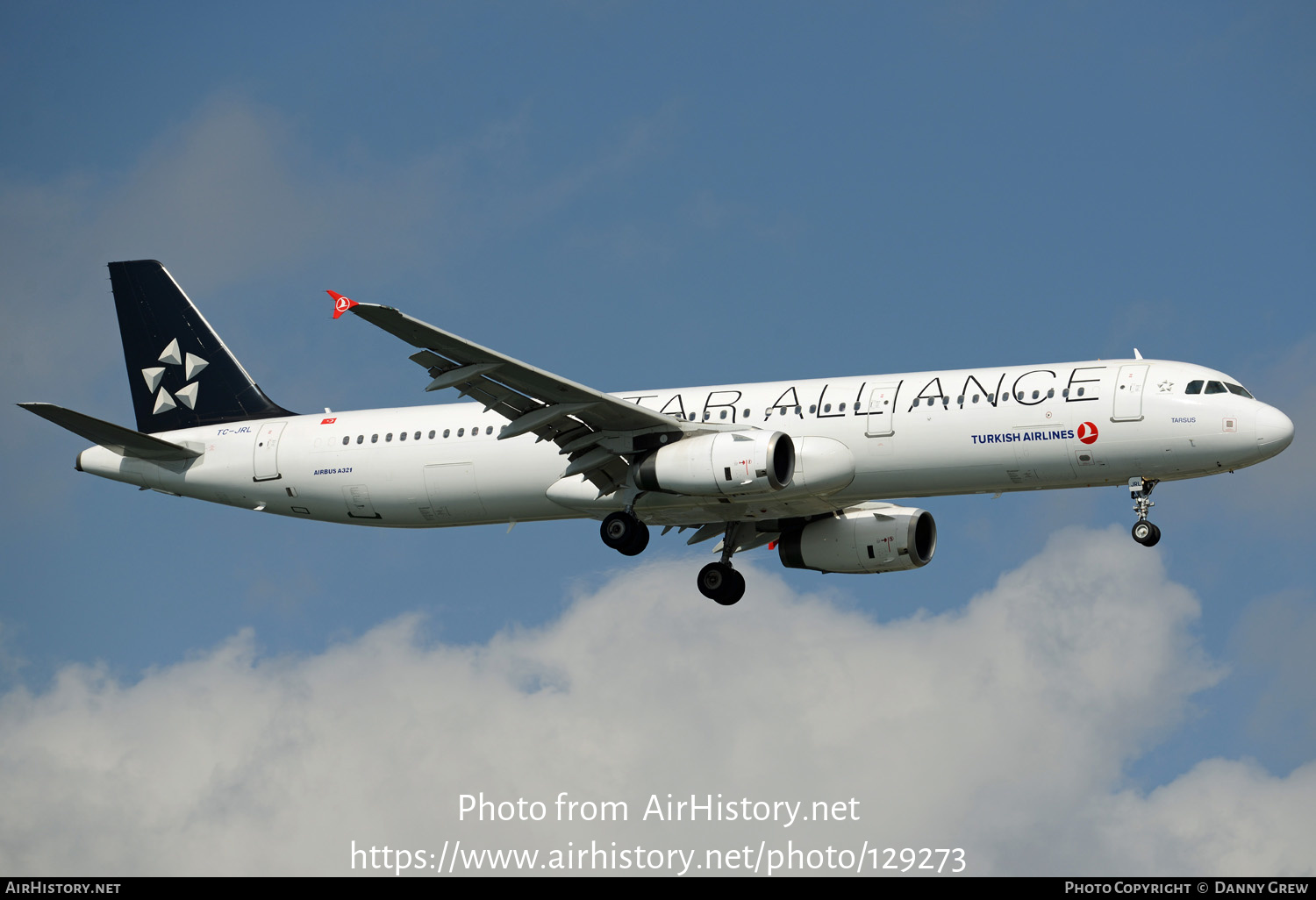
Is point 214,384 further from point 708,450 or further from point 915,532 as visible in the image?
point 915,532

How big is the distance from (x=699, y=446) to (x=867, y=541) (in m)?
8.26

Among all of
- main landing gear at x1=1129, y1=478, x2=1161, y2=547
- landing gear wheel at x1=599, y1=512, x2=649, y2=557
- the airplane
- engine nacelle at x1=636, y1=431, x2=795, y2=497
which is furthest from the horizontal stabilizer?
main landing gear at x1=1129, y1=478, x2=1161, y2=547

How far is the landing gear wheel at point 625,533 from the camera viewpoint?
40500 millimetres

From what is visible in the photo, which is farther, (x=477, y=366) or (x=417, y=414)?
(x=417, y=414)

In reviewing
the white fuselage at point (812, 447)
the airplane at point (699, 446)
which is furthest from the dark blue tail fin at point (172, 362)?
the white fuselage at point (812, 447)

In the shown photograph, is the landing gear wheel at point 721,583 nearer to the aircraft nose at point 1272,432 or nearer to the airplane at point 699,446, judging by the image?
the airplane at point 699,446

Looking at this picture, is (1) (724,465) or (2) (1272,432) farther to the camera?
(1) (724,465)

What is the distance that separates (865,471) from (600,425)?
668cm

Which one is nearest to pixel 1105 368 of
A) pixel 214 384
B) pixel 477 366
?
pixel 477 366

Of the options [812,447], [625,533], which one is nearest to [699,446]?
[812,447]

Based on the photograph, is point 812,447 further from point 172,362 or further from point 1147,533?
point 172,362

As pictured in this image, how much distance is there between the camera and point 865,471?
127ft

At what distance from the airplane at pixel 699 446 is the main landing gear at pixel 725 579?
56 millimetres

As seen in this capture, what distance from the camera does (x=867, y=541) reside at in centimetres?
4459
